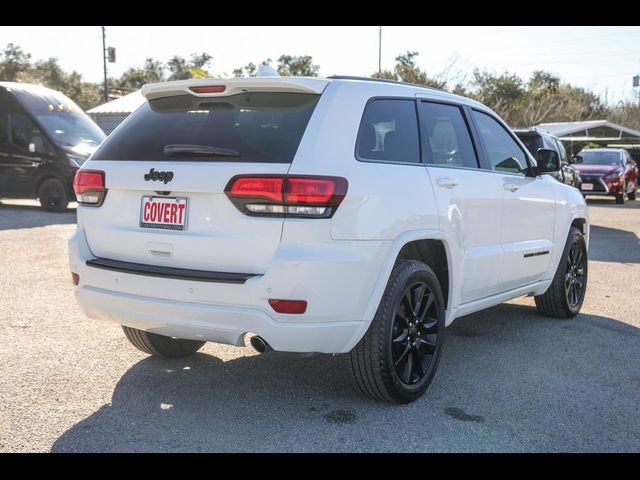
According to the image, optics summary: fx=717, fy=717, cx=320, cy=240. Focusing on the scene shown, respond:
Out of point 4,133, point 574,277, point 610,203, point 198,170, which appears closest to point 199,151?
point 198,170

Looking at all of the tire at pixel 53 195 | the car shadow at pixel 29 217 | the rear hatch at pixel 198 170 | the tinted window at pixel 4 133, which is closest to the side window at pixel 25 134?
the tinted window at pixel 4 133

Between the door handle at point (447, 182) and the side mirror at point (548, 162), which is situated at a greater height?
the side mirror at point (548, 162)

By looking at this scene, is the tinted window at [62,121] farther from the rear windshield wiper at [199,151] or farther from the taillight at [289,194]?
the taillight at [289,194]

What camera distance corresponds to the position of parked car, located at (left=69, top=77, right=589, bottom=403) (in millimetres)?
3461

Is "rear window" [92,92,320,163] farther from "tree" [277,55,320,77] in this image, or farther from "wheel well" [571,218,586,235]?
"tree" [277,55,320,77]

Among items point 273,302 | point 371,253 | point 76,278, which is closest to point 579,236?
point 371,253

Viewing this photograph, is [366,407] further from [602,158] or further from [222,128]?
[602,158]

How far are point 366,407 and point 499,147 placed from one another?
93.1 inches

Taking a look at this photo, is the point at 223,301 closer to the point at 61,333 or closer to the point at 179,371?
the point at 179,371

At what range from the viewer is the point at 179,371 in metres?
4.59

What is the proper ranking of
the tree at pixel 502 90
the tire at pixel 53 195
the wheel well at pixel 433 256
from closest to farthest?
the wheel well at pixel 433 256
the tire at pixel 53 195
the tree at pixel 502 90

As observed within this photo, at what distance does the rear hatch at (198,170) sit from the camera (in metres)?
3.52

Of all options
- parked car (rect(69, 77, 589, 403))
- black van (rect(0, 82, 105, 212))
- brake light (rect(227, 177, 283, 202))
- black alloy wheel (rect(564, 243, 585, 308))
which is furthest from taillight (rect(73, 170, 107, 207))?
black van (rect(0, 82, 105, 212))

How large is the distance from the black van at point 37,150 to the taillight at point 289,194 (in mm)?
12137
